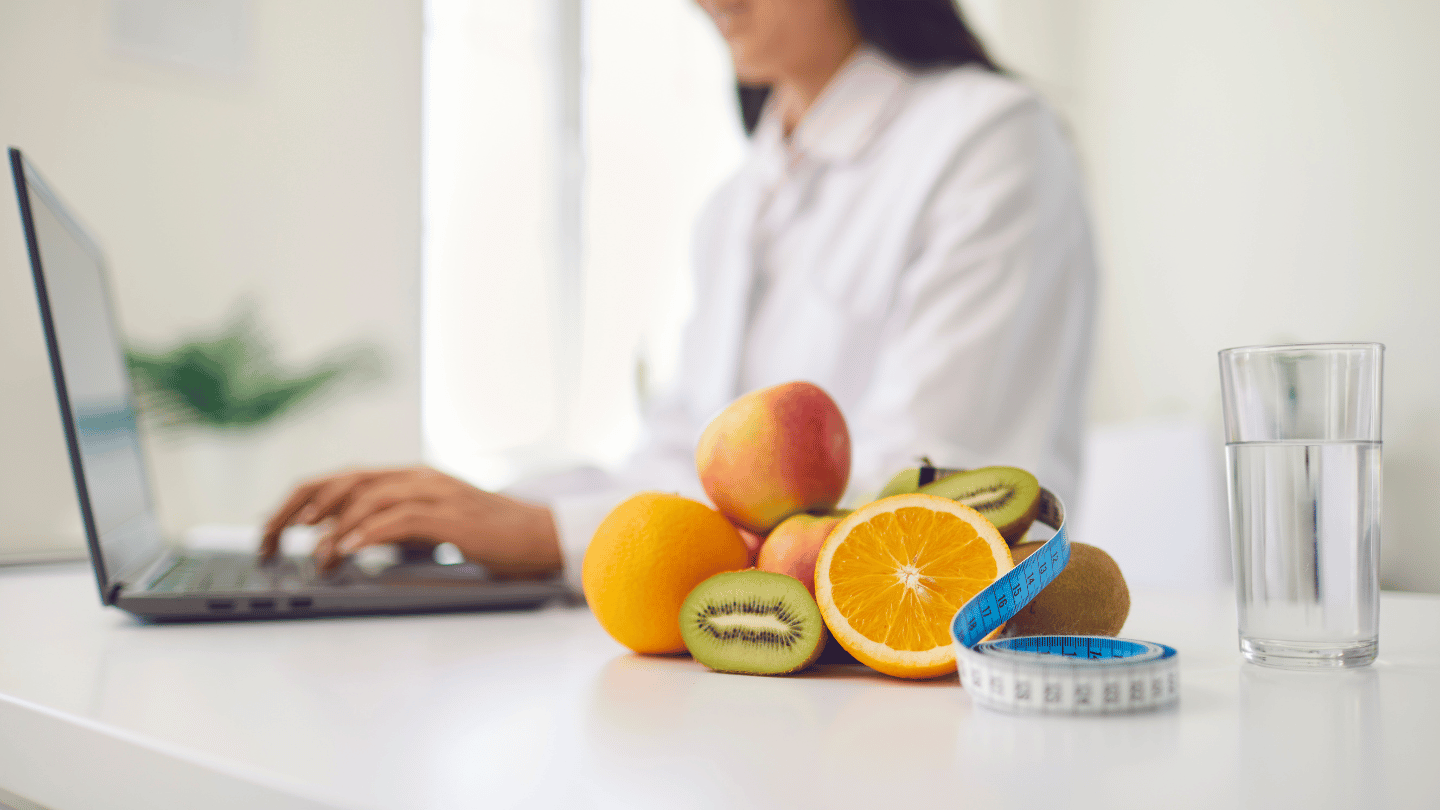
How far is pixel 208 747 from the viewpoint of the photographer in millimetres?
329

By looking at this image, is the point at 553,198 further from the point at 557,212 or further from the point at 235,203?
the point at 235,203

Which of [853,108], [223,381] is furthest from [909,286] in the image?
[223,381]

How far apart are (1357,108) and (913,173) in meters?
2.13

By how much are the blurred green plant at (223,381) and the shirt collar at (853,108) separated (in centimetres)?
115

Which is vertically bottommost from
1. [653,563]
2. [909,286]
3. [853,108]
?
[653,563]

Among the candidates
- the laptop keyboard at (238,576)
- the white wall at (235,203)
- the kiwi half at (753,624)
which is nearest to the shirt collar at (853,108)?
the laptop keyboard at (238,576)

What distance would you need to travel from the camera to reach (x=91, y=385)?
33.8 inches

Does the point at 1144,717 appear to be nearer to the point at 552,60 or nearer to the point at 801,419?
the point at 801,419

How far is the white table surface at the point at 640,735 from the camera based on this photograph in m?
0.28

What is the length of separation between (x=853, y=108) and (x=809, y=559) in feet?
3.59

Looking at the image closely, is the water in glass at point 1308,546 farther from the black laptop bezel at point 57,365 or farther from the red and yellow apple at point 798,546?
the black laptop bezel at point 57,365

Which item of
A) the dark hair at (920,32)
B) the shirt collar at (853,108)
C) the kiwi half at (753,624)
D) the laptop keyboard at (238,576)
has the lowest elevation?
the laptop keyboard at (238,576)

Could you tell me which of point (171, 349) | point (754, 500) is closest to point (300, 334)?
point (171, 349)

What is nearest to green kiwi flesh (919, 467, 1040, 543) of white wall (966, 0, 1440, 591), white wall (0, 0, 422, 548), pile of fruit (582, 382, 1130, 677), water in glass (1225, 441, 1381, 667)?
pile of fruit (582, 382, 1130, 677)
